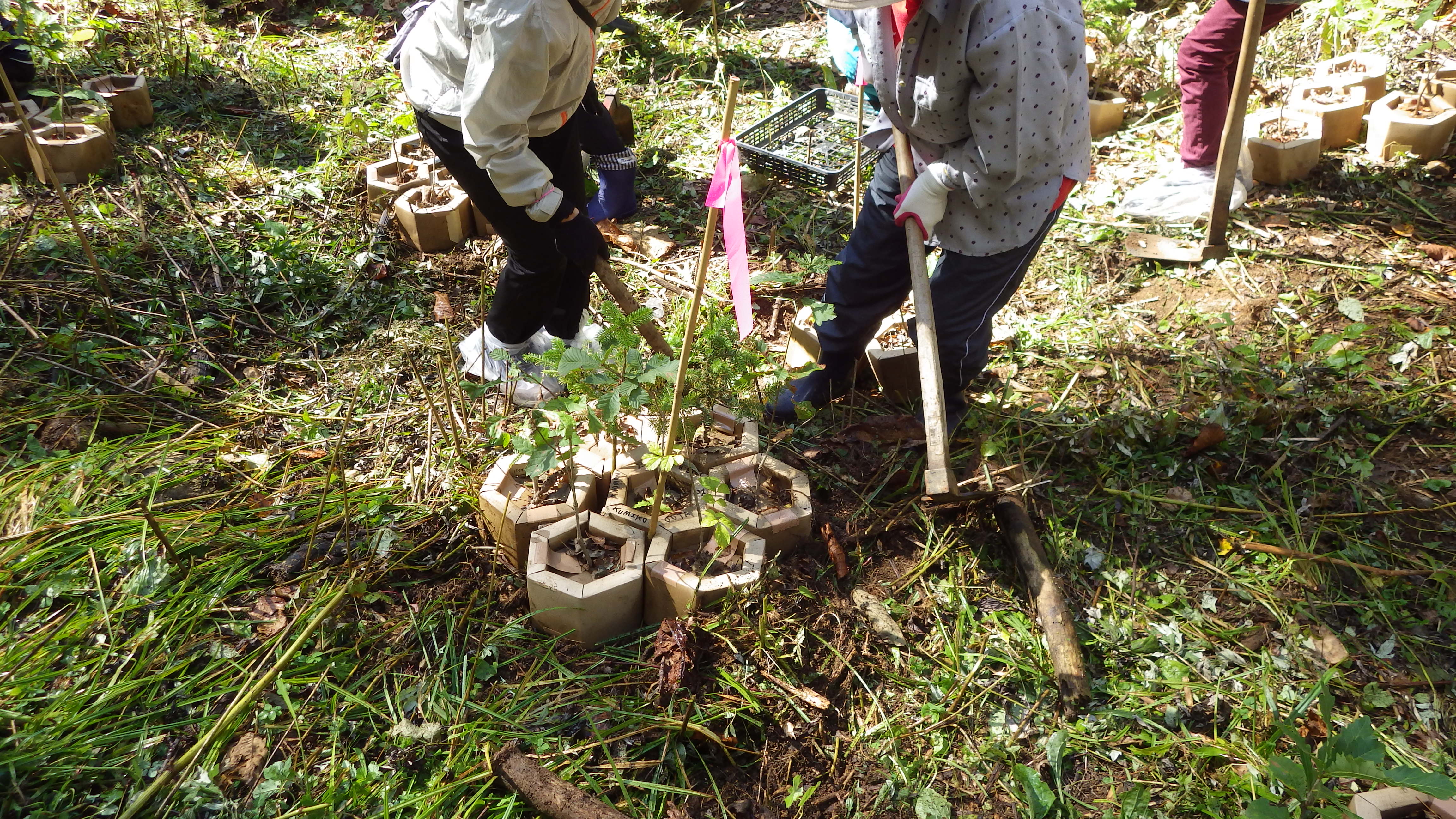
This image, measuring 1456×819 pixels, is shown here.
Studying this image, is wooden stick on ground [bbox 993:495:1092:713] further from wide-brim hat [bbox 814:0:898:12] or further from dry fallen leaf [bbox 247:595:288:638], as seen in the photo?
dry fallen leaf [bbox 247:595:288:638]

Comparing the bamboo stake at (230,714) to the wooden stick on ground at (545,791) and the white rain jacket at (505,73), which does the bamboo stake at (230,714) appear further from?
the white rain jacket at (505,73)

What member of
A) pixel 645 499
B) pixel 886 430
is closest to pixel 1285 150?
pixel 886 430

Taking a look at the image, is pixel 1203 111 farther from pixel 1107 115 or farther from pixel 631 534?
pixel 631 534

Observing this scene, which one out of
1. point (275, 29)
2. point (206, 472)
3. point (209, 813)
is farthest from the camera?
point (275, 29)

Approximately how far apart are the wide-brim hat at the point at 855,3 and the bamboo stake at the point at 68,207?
2810 millimetres

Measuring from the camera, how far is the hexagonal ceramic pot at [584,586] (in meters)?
2.35

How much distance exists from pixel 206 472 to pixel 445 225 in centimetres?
162

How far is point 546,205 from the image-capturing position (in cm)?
273

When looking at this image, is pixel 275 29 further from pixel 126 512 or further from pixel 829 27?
pixel 126 512

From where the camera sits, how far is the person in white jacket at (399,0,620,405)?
2373 mm

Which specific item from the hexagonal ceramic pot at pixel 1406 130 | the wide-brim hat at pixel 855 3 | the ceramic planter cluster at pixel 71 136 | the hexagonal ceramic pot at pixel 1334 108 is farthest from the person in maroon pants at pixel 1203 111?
the ceramic planter cluster at pixel 71 136

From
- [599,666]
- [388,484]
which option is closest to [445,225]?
[388,484]

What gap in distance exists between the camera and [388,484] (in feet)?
9.64

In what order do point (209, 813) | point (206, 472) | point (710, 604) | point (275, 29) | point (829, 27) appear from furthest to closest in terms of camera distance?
point (275, 29) < point (829, 27) < point (206, 472) < point (710, 604) < point (209, 813)
